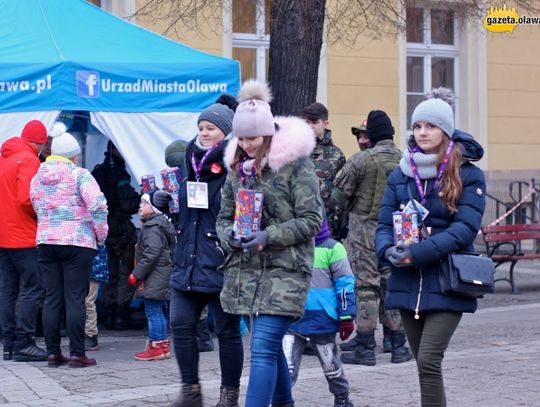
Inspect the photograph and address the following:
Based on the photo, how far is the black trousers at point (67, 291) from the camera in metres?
8.12

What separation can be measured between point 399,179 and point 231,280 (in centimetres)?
101

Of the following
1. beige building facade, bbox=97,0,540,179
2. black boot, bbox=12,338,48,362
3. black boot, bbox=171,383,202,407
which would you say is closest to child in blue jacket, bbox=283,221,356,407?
black boot, bbox=171,383,202,407

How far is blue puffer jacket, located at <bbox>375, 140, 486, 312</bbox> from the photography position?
208 inches

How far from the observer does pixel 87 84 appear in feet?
29.5

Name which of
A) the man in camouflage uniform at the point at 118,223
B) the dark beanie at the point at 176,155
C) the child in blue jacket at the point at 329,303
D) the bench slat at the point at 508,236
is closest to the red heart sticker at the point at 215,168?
the child in blue jacket at the point at 329,303

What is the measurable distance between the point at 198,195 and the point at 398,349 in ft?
8.88

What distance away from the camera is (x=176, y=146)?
8.18m

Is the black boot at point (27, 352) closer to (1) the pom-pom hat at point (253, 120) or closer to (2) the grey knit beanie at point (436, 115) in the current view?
(1) the pom-pom hat at point (253, 120)

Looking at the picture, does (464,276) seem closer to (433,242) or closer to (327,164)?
(433,242)

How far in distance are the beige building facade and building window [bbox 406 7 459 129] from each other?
0.06 feet

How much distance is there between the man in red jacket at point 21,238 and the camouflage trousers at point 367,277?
2.50 meters

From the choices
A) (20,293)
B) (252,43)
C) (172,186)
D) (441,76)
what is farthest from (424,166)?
(441,76)

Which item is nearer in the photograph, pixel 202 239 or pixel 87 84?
pixel 202 239

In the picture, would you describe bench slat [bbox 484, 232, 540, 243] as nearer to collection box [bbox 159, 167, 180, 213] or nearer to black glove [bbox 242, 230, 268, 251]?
collection box [bbox 159, 167, 180, 213]
